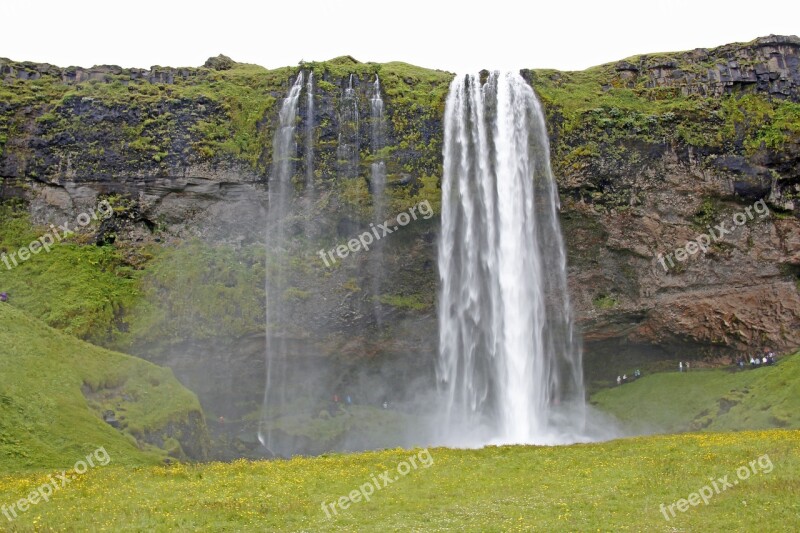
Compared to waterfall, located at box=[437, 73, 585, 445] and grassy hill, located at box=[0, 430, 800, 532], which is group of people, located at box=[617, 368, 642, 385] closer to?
waterfall, located at box=[437, 73, 585, 445]

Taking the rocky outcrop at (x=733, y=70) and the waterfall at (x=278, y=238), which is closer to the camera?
the waterfall at (x=278, y=238)

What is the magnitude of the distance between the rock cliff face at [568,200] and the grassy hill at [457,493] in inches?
974

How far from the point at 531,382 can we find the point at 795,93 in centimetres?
3109

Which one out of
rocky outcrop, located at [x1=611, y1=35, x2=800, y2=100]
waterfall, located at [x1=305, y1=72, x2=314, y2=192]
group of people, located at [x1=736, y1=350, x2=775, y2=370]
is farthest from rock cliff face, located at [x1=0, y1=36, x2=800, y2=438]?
group of people, located at [x1=736, y1=350, x2=775, y2=370]

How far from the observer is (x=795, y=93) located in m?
57.1

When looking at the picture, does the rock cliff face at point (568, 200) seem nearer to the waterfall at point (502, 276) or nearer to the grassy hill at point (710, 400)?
the waterfall at point (502, 276)

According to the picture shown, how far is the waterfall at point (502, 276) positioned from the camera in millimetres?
50688

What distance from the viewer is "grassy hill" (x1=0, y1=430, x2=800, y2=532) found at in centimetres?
1947

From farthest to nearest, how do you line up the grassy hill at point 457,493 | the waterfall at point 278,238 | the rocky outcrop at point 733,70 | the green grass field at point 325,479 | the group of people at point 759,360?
the rocky outcrop at point 733,70 → the waterfall at point 278,238 → the group of people at point 759,360 → the green grass field at point 325,479 → the grassy hill at point 457,493

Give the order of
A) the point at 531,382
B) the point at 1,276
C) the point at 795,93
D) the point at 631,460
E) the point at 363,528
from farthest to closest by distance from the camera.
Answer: the point at 795,93
the point at 1,276
the point at 531,382
the point at 631,460
the point at 363,528

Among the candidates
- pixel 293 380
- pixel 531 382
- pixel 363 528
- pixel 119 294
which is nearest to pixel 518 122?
pixel 531 382

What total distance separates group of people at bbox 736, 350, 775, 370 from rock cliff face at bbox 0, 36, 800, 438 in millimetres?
745

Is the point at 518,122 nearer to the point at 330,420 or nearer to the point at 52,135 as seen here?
the point at 330,420

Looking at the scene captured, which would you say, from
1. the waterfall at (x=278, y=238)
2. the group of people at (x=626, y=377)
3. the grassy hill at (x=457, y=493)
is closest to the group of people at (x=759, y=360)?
the group of people at (x=626, y=377)
